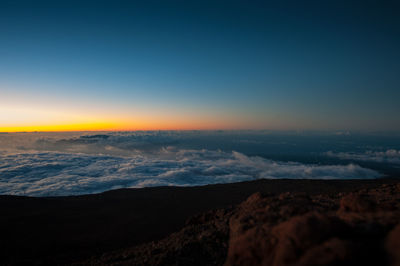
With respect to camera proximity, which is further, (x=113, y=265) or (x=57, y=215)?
(x=57, y=215)

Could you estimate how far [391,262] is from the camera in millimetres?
1754

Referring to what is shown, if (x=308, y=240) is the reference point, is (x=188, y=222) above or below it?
below

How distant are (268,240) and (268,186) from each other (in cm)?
1844

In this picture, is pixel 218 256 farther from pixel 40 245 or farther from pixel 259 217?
pixel 40 245

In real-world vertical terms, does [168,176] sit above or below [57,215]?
below

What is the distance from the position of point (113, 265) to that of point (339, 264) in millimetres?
5422

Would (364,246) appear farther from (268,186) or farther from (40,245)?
(268,186)

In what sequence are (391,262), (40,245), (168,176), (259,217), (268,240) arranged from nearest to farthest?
(391,262)
(268,240)
(259,217)
(40,245)
(168,176)

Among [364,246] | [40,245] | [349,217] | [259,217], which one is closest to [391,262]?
[364,246]

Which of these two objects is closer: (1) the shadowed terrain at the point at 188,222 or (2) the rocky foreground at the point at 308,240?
(2) the rocky foreground at the point at 308,240

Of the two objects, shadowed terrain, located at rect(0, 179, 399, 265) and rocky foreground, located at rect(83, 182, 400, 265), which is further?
shadowed terrain, located at rect(0, 179, 399, 265)

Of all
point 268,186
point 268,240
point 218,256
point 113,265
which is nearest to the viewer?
point 268,240

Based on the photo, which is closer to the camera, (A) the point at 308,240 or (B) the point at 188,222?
(A) the point at 308,240

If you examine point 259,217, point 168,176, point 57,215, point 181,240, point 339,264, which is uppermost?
point 339,264
